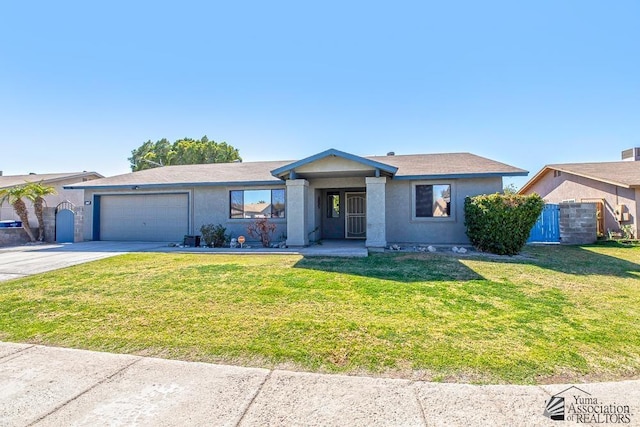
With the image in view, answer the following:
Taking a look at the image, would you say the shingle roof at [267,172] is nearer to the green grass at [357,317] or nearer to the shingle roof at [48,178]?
the green grass at [357,317]

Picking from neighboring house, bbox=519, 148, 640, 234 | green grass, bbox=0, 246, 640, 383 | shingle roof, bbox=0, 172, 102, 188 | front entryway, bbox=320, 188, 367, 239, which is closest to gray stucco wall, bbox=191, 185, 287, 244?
front entryway, bbox=320, 188, 367, 239

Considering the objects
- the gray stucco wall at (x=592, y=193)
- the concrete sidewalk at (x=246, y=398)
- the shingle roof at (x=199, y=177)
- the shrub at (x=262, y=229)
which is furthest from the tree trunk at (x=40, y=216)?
the gray stucco wall at (x=592, y=193)

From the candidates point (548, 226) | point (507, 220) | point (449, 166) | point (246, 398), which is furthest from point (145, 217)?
point (548, 226)

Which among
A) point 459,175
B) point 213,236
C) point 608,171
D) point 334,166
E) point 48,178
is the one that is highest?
point 48,178

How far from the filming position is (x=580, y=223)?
14.8m

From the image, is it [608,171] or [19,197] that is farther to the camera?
[608,171]

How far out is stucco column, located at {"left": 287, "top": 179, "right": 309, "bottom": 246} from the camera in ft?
39.0

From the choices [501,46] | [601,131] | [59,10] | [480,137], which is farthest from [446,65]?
[59,10]

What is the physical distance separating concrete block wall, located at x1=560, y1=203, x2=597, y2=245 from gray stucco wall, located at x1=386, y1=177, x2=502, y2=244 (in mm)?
5201

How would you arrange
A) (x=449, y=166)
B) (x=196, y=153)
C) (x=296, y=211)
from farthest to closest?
1. (x=196, y=153)
2. (x=449, y=166)
3. (x=296, y=211)

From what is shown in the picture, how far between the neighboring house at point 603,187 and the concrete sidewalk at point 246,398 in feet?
56.5

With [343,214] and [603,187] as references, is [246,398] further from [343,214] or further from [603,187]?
[603,187]

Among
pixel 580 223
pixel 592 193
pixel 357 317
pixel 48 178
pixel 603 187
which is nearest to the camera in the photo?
pixel 357 317

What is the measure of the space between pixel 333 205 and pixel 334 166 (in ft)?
15.1
